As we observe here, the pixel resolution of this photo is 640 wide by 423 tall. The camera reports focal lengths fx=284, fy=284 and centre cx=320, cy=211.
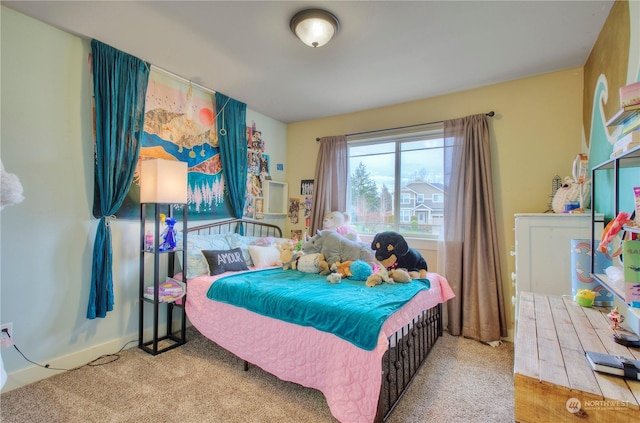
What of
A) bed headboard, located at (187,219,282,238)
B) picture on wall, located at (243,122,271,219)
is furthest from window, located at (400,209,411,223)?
picture on wall, located at (243,122,271,219)

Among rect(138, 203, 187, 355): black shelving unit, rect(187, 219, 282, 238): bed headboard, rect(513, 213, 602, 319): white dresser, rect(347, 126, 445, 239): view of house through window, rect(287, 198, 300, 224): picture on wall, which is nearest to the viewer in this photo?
rect(513, 213, 602, 319): white dresser

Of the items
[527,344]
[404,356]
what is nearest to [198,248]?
[404,356]

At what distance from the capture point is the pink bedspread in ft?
4.82

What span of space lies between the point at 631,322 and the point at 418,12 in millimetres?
2043

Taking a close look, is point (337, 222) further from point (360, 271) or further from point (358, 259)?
point (360, 271)

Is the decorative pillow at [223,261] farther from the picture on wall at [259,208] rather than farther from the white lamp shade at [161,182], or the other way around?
the picture on wall at [259,208]

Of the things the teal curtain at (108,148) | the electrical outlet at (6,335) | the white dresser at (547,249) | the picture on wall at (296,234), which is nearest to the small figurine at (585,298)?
the white dresser at (547,249)

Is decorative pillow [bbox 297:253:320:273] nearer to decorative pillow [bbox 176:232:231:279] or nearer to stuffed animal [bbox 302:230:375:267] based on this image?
stuffed animal [bbox 302:230:375:267]

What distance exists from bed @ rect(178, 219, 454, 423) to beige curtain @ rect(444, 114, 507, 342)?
328mm

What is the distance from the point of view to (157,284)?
2346mm

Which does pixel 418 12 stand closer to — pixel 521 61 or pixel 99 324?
pixel 521 61

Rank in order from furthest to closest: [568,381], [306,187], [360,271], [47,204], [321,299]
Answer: [306,187] < [360,271] < [47,204] < [321,299] < [568,381]

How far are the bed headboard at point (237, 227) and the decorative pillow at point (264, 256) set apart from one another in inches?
20.5

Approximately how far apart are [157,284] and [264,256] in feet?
3.30
